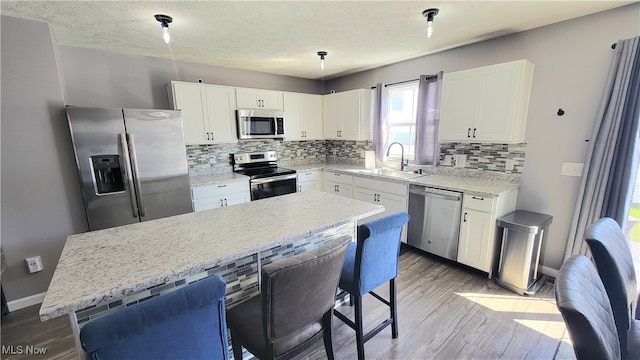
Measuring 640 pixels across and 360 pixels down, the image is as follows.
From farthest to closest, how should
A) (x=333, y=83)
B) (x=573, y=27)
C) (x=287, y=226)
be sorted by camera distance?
1. (x=333, y=83)
2. (x=573, y=27)
3. (x=287, y=226)

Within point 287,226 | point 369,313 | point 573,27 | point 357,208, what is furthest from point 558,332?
point 573,27

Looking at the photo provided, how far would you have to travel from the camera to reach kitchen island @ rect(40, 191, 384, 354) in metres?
1.03

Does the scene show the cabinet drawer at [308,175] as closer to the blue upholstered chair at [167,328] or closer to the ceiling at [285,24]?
the ceiling at [285,24]

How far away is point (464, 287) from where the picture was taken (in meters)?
2.59

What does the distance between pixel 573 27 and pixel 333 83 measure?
3213mm

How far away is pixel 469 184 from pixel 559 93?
1.13 metres

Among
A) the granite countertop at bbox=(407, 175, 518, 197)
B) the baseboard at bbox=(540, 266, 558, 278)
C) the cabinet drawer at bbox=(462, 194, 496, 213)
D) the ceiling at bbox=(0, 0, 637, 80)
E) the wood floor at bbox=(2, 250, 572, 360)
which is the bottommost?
the wood floor at bbox=(2, 250, 572, 360)

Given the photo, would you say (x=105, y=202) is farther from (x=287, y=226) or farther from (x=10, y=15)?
(x=287, y=226)

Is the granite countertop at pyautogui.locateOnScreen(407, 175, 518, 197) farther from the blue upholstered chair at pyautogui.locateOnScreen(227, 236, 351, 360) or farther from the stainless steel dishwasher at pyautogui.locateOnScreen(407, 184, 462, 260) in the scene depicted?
the blue upholstered chair at pyautogui.locateOnScreen(227, 236, 351, 360)

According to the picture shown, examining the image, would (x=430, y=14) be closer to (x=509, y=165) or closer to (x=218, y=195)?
(x=509, y=165)

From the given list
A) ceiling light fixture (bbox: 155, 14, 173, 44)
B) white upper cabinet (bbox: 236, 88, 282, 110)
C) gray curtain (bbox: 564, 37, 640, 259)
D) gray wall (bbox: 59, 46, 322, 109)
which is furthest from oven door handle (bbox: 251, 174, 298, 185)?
gray curtain (bbox: 564, 37, 640, 259)

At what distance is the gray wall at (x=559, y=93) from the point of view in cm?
226

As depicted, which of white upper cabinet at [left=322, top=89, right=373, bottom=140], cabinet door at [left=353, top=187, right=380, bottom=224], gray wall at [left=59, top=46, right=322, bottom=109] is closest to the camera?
gray wall at [left=59, top=46, right=322, bottom=109]

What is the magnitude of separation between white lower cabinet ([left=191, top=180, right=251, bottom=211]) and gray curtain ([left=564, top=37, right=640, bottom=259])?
3.56 m
